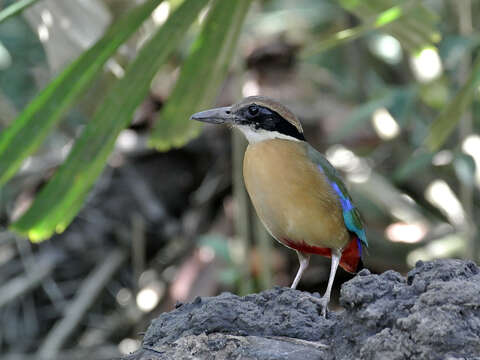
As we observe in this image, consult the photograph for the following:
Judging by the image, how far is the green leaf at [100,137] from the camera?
14.3 feet

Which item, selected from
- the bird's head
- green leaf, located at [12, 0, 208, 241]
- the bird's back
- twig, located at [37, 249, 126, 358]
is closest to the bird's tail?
the bird's back

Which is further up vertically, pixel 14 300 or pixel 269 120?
pixel 269 120

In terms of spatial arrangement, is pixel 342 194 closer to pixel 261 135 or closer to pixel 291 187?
pixel 291 187

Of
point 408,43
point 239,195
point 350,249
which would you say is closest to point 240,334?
point 350,249

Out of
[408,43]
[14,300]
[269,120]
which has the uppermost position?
[269,120]

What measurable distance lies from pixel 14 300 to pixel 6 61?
2227 mm

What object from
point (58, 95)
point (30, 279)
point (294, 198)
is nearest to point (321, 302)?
point (294, 198)

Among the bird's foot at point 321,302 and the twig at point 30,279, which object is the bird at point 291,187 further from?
the twig at point 30,279

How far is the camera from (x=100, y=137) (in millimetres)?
4379

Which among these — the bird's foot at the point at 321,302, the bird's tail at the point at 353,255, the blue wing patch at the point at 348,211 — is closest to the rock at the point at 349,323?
the bird's foot at the point at 321,302

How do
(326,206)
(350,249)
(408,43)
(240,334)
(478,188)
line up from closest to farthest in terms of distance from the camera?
(240,334) < (326,206) < (350,249) < (408,43) < (478,188)

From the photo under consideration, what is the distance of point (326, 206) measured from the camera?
173 inches

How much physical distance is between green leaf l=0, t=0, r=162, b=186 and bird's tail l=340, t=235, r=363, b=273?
4.93 ft

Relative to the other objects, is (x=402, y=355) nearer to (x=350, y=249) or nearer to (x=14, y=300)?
(x=350, y=249)
